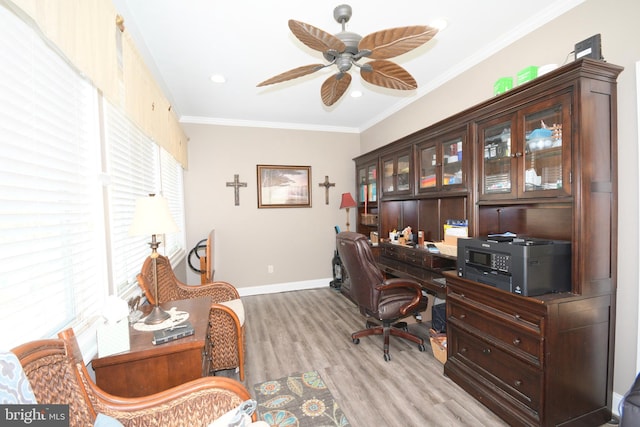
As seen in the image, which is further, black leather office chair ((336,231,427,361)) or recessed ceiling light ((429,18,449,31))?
black leather office chair ((336,231,427,361))

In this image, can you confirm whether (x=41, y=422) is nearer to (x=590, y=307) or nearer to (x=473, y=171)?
(x=590, y=307)

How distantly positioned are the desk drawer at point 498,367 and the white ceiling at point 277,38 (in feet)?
7.69

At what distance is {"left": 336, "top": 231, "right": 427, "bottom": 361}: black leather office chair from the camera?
236 cm

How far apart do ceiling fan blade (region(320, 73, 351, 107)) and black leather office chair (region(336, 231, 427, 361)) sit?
115 centimetres

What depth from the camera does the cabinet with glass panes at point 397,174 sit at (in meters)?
3.12

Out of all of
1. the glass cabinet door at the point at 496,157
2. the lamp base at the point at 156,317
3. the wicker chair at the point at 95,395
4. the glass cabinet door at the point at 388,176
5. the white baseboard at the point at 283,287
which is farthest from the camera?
the white baseboard at the point at 283,287

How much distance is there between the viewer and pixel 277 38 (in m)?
2.21

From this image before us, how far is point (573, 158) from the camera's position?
1537mm

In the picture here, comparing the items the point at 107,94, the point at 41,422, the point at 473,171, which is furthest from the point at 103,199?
the point at 473,171

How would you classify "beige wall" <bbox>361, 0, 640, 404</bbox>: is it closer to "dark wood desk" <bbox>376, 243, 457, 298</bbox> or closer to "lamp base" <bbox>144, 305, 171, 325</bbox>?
"dark wood desk" <bbox>376, 243, 457, 298</bbox>

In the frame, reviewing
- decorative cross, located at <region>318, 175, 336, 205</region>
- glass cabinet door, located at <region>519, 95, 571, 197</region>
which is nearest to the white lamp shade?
glass cabinet door, located at <region>519, 95, 571, 197</region>

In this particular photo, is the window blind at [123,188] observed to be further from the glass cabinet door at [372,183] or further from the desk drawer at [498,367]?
the glass cabinet door at [372,183]

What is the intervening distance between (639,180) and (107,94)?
289cm

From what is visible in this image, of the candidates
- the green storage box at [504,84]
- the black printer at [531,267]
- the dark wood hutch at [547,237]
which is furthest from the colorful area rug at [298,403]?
the green storage box at [504,84]
